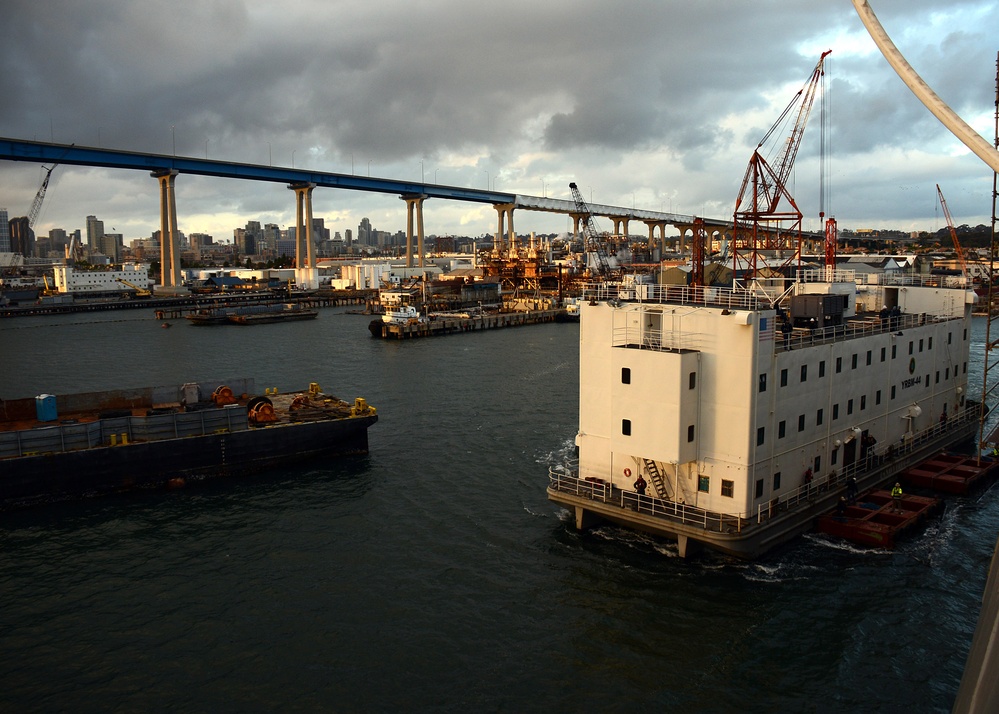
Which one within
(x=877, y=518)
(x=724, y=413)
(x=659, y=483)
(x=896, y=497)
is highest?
(x=724, y=413)

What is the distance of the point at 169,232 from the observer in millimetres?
128125

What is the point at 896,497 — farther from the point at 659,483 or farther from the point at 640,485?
the point at 640,485

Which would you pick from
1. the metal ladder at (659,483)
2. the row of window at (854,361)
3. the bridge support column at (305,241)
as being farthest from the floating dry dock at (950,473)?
the bridge support column at (305,241)

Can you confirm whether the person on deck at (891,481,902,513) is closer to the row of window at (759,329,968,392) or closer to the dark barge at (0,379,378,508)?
the row of window at (759,329,968,392)

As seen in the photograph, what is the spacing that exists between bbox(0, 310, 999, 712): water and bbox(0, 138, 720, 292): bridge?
9391cm

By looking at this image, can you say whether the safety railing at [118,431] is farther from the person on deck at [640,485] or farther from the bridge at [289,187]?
the bridge at [289,187]

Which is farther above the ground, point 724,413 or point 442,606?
point 724,413

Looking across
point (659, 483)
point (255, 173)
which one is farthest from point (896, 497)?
point (255, 173)

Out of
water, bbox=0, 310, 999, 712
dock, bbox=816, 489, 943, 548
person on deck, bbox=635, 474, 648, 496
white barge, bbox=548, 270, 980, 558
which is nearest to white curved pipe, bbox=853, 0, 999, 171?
white barge, bbox=548, 270, 980, 558

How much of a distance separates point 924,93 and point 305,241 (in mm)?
166255

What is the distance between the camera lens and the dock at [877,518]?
71.5ft

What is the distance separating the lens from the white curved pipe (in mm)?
7473

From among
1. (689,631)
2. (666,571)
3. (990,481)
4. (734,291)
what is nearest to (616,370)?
(734,291)

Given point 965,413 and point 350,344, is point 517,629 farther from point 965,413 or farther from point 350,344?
point 350,344
